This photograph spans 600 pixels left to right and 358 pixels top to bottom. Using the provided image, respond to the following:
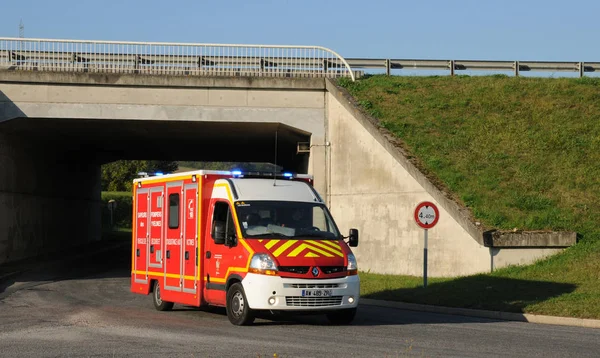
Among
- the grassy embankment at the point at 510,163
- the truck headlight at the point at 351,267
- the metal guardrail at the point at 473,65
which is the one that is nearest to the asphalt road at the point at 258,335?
the truck headlight at the point at 351,267

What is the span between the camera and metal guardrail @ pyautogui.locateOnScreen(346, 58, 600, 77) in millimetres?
36031

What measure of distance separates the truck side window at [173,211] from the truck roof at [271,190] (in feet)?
5.50

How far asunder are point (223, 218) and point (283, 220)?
1.10 m

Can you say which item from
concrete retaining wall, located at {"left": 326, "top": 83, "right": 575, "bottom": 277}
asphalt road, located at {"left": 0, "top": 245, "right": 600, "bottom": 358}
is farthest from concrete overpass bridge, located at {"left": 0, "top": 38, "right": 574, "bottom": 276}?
asphalt road, located at {"left": 0, "top": 245, "right": 600, "bottom": 358}

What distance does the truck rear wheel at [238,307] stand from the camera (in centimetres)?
1570

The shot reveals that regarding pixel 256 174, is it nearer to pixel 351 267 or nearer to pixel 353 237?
pixel 353 237

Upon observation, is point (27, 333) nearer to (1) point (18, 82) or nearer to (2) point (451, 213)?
(2) point (451, 213)

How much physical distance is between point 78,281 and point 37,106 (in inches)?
256

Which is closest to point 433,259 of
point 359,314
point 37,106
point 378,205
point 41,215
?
point 378,205

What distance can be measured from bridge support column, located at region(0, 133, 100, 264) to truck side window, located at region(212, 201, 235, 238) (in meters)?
18.6

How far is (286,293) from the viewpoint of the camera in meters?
15.5

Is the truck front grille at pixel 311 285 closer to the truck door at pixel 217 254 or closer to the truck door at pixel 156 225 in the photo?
the truck door at pixel 217 254

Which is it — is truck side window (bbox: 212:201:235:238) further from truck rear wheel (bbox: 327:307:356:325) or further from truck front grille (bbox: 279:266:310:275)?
truck rear wheel (bbox: 327:307:356:325)

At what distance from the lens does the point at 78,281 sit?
28922mm
